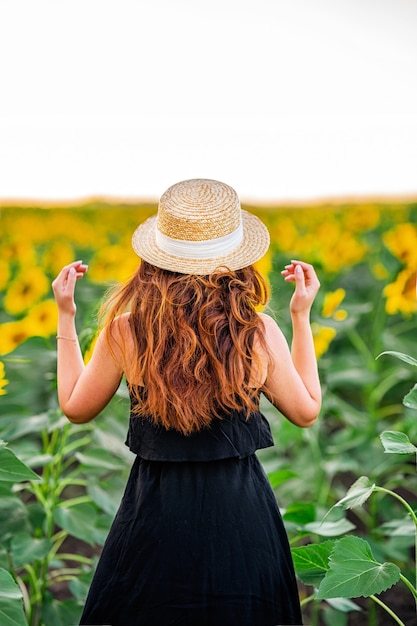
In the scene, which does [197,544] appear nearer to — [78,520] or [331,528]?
[331,528]

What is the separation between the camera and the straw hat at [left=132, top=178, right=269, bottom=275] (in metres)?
1.60

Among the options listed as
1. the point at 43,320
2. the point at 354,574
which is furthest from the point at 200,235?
the point at 43,320

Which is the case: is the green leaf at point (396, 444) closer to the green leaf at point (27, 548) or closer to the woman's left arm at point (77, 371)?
the woman's left arm at point (77, 371)

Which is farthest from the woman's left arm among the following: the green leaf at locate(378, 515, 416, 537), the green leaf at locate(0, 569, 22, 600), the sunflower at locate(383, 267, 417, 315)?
the sunflower at locate(383, 267, 417, 315)

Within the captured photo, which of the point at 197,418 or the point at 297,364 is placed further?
the point at 297,364

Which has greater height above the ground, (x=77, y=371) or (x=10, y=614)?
(x=77, y=371)

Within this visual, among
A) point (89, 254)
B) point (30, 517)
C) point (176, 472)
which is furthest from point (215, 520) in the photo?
point (89, 254)

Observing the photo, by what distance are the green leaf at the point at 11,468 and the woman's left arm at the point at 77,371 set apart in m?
0.13

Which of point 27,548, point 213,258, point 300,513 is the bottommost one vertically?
point 27,548

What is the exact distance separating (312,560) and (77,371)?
1.95 ft

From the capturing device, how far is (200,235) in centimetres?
161

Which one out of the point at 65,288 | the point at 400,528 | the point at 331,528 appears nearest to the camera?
the point at 65,288

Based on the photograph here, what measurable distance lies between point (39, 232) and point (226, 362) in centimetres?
607

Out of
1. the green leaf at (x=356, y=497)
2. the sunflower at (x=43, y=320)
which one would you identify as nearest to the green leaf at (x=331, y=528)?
the green leaf at (x=356, y=497)
